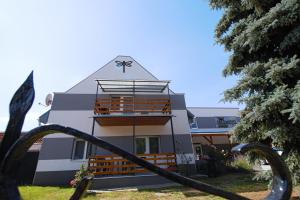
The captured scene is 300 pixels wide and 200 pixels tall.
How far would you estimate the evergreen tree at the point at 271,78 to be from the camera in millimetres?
4793

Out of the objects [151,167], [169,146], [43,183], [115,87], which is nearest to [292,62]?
[151,167]

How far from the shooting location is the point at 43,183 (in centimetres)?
1168

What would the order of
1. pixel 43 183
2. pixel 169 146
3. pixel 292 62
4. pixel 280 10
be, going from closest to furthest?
1. pixel 292 62
2. pixel 280 10
3. pixel 43 183
4. pixel 169 146

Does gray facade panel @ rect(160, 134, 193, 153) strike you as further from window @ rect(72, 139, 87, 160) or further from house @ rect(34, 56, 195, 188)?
window @ rect(72, 139, 87, 160)

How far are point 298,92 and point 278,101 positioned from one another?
0.39 m

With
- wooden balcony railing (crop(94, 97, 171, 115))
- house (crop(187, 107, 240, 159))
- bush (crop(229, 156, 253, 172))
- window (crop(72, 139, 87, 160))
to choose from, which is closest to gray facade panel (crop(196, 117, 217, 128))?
house (crop(187, 107, 240, 159))

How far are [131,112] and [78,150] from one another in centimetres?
361

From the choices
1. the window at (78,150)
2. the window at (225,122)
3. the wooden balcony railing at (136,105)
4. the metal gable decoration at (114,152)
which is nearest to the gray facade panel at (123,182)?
the window at (78,150)

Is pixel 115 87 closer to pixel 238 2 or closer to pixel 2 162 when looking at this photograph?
pixel 238 2

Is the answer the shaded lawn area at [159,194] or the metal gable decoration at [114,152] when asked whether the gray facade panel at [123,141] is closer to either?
the shaded lawn area at [159,194]

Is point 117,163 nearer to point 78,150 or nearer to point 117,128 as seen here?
point 117,128

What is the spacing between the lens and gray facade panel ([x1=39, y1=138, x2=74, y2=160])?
12.2 meters

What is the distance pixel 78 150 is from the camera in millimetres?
12852

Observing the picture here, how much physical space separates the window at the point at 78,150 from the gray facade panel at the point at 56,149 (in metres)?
0.27
